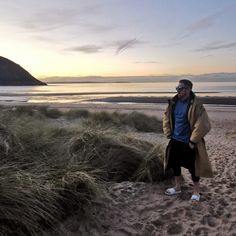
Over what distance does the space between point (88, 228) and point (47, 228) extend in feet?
1.78

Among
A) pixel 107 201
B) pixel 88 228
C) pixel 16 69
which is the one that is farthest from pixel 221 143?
pixel 16 69

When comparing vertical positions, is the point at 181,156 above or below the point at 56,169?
above

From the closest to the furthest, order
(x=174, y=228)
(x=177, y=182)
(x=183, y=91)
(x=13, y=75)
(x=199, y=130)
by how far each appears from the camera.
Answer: (x=174, y=228) < (x=199, y=130) < (x=183, y=91) < (x=177, y=182) < (x=13, y=75)

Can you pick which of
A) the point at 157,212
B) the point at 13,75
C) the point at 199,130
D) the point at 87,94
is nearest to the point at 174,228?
the point at 157,212

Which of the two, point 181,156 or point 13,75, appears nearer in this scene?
point 181,156

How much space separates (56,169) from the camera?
5.26 m

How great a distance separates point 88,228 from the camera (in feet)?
15.0

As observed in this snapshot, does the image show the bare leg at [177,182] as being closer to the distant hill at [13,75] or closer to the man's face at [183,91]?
the man's face at [183,91]

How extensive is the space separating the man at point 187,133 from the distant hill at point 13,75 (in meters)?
142

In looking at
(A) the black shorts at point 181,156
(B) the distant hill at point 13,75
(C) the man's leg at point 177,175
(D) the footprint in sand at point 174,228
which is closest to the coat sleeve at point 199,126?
(A) the black shorts at point 181,156

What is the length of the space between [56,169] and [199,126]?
200 centimetres

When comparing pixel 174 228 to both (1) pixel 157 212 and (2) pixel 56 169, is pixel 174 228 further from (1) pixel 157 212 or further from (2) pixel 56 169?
(2) pixel 56 169

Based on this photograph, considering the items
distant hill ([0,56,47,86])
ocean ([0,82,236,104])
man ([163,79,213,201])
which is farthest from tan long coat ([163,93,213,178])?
distant hill ([0,56,47,86])

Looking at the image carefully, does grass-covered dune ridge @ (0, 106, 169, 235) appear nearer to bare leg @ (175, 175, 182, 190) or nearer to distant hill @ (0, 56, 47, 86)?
bare leg @ (175, 175, 182, 190)
